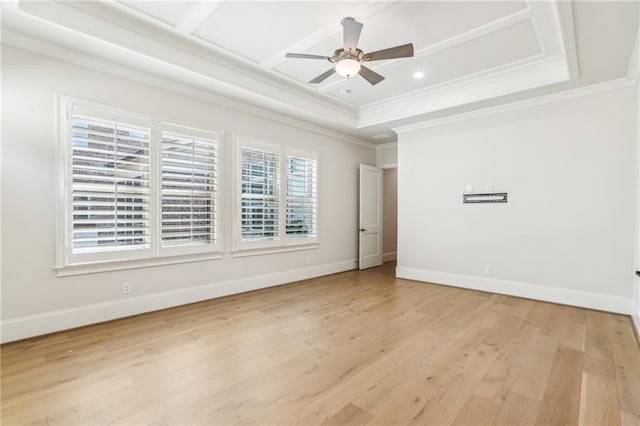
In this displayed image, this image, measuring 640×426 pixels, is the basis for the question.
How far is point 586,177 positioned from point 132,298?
6.09m

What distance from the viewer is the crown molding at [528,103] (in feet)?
12.8

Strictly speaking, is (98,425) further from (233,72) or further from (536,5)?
(536,5)

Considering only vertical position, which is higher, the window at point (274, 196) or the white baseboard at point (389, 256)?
the window at point (274, 196)

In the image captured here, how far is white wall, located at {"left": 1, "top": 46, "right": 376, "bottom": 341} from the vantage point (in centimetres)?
295

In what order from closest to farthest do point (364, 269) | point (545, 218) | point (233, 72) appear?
point (233, 72) < point (545, 218) < point (364, 269)

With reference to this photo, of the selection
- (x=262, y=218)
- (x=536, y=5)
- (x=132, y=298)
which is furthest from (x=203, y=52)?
(x=536, y=5)

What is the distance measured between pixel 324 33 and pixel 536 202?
3.80 m

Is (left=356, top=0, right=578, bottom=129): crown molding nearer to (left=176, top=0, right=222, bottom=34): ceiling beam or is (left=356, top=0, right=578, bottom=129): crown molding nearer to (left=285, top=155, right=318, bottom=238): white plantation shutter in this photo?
(left=285, top=155, right=318, bottom=238): white plantation shutter

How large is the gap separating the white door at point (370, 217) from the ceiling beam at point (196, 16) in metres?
4.36

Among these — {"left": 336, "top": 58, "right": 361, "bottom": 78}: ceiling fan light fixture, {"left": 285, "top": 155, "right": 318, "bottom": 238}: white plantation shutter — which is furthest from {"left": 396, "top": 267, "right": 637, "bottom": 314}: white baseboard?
{"left": 336, "top": 58, "right": 361, "bottom": 78}: ceiling fan light fixture

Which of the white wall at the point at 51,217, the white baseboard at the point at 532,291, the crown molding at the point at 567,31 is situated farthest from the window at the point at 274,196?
the crown molding at the point at 567,31

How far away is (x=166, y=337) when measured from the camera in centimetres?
306

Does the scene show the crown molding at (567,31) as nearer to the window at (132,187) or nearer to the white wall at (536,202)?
the white wall at (536,202)

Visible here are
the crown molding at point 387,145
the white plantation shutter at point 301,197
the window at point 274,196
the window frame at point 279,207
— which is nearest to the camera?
the window frame at point 279,207
